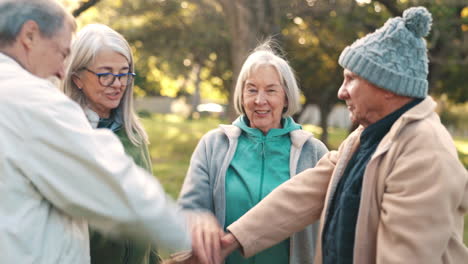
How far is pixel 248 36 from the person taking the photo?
379 inches

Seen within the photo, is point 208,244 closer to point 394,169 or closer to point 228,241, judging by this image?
point 228,241

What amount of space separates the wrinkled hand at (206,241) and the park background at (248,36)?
5.52m

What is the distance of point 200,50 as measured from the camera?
714 inches

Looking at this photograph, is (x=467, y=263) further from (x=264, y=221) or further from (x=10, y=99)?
(x=10, y=99)

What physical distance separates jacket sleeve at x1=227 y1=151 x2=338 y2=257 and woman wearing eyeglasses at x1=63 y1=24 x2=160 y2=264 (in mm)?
719

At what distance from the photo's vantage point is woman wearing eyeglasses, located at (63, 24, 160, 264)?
3172 millimetres

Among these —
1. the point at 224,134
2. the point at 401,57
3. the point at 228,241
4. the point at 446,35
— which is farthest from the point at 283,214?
the point at 446,35

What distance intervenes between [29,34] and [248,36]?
769 cm

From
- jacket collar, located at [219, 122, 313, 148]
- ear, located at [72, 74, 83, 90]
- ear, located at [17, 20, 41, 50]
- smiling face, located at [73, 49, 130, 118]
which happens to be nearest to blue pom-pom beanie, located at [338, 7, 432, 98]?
jacket collar, located at [219, 122, 313, 148]

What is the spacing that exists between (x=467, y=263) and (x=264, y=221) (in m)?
1.11

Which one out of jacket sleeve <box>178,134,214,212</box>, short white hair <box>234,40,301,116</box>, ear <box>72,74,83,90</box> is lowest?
jacket sleeve <box>178,134,214,212</box>

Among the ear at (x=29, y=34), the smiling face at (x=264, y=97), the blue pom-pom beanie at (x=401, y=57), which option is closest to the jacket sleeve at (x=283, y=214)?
the smiling face at (x=264, y=97)

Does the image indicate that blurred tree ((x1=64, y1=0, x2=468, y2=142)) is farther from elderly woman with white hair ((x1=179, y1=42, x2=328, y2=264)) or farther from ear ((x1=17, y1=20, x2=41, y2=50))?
ear ((x1=17, y1=20, x2=41, y2=50))

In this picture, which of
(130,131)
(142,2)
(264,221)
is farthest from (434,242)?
(142,2)
